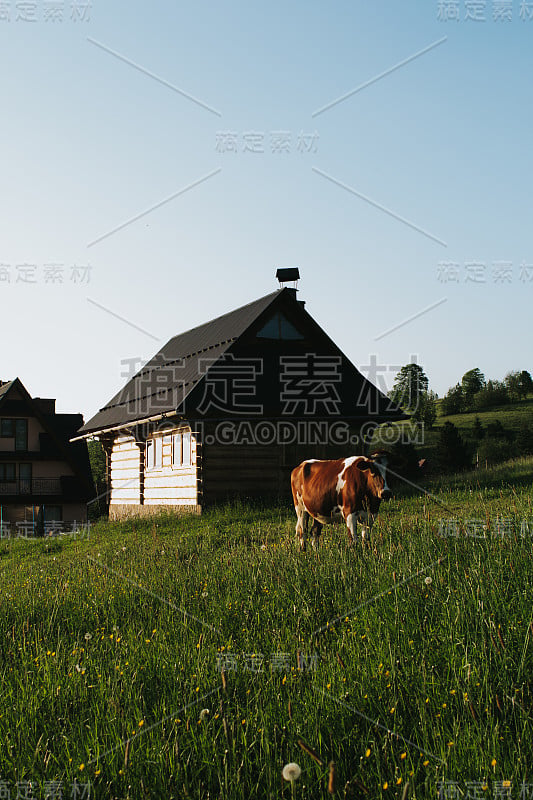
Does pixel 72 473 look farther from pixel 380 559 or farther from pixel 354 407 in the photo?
pixel 380 559

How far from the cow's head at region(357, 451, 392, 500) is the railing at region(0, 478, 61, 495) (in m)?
31.7

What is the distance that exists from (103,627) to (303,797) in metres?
3.80

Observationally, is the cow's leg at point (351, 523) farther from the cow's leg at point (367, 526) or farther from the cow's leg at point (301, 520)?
the cow's leg at point (301, 520)

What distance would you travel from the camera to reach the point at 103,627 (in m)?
6.77

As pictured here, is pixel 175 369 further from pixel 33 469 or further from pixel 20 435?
pixel 33 469

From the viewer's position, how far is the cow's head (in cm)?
1138

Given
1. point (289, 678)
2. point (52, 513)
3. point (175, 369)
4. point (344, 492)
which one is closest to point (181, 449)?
point (175, 369)

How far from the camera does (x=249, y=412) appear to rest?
68.0ft

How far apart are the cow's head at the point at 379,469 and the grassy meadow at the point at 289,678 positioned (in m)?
3.05

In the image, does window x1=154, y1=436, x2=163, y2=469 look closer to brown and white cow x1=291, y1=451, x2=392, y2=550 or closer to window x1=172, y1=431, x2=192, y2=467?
window x1=172, y1=431, x2=192, y2=467

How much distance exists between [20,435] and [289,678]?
3825cm

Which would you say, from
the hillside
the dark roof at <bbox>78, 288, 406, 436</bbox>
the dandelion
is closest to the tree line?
the hillside

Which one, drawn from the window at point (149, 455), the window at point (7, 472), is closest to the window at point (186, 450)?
the window at point (149, 455)

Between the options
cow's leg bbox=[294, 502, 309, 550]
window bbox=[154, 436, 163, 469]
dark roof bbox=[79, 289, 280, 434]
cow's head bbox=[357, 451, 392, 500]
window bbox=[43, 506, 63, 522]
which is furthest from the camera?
window bbox=[43, 506, 63, 522]
